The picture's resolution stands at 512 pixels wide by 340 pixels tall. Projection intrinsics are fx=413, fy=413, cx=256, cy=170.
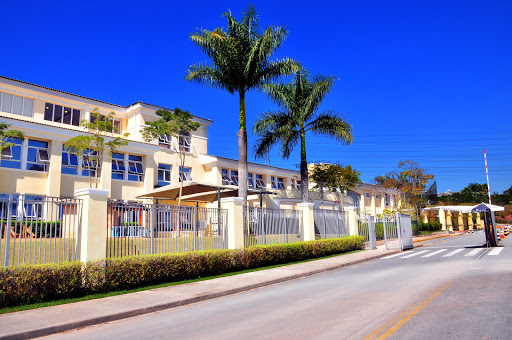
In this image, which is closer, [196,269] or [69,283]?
[69,283]

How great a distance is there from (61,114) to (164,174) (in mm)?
8802

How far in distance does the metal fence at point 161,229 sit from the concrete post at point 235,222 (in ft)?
0.62

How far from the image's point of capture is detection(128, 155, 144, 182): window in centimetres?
3045

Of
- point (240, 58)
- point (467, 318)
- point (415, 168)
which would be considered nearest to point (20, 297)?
point (467, 318)

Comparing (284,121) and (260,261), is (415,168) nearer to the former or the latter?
(284,121)

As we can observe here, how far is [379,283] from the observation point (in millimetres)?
11047

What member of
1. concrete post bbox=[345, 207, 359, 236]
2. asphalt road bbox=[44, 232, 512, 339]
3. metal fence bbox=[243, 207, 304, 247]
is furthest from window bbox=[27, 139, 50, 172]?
asphalt road bbox=[44, 232, 512, 339]

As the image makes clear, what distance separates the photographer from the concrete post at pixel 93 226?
1055cm

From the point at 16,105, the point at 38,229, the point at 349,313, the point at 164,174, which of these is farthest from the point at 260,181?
the point at 349,313

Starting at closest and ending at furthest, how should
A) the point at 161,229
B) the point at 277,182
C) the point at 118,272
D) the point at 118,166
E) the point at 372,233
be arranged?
the point at 118,272 → the point at 161,229 → the point at 372,233 → the point at 118,166 → the point at 277,182

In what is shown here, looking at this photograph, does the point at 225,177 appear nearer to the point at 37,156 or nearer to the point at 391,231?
the point at 37,156

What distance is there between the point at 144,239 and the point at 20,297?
382cm

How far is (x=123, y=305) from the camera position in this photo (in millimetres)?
9164

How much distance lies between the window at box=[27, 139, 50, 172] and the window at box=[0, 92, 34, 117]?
381cm
